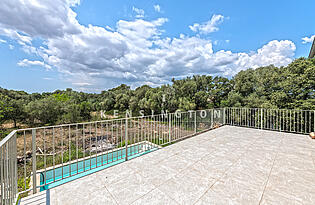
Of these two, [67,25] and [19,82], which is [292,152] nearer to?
[67,25]

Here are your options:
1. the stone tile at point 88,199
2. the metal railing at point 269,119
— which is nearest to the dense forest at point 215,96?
the metal railing at point 269,119

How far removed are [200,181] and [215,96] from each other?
1511 centimetres

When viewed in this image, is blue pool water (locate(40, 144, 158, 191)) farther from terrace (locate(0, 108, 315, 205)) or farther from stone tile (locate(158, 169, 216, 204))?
stone tile (locate(158, 169, 216, 204))

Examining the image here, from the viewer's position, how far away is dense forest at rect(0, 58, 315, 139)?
29.8 feet

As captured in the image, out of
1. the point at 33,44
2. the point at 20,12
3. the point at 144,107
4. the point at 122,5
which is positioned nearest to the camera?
the point at 20,12

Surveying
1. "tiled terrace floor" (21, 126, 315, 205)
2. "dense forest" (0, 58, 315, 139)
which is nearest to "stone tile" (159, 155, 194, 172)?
"tiled terrace floor" (21, 126, 315, 205)

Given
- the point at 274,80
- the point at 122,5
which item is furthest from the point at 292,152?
the point at 274,80

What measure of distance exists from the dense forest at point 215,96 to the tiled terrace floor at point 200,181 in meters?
8.80

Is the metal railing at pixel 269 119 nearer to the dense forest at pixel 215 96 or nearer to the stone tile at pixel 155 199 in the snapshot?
the dense forest at pixel 215 96

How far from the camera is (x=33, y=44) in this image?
33.2 ft

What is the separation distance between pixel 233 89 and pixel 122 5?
1404 cm

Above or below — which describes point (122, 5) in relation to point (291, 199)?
above

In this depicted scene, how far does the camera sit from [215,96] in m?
15.6

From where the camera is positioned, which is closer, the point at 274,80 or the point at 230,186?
the point at 230,186
